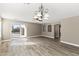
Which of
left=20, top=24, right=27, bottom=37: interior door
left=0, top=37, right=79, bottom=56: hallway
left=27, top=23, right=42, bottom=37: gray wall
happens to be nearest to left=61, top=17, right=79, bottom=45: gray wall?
left=0, top=37, right=79, bottom=56: hallway

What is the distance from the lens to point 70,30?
826 centimetres

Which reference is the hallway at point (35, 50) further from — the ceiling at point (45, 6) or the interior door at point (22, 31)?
the interior door at point (22, 31)

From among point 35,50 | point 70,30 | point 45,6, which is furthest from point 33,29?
point 45,6

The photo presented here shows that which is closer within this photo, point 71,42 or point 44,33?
point 71,42

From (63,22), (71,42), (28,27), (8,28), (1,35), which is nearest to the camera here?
(71,42)

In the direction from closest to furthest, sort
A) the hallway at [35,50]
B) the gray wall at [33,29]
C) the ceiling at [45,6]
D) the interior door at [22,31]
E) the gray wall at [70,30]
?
the ceiling at [45,6] < the hallway at [35,50] < the gray wall at [70,30] < the gray wall at [33,29] < the interior door at [22,31]

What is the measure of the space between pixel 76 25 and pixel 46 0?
5990 mm

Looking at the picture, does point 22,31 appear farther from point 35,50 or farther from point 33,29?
point 35,50

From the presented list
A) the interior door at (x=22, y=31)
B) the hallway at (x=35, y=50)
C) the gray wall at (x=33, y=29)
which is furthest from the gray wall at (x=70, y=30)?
the interior door at (x=22, y=31)

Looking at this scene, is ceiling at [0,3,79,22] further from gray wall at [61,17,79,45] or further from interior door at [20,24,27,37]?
interior door at [20,24,27,37]

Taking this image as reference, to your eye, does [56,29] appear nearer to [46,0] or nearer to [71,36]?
[71,36]

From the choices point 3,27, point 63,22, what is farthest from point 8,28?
point 63,22

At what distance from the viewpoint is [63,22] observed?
9.15 meters

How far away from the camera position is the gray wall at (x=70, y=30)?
7637 mm
